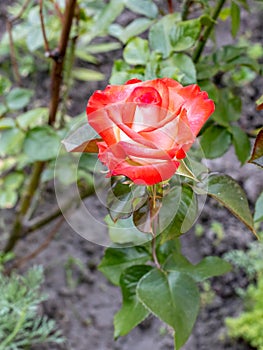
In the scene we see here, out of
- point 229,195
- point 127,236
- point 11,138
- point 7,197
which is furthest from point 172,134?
point 7,197

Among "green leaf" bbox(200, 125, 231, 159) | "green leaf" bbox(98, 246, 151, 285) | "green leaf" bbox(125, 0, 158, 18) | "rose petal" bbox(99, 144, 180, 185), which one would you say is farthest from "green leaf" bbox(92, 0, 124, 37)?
"rose petal" bbox(99, 144, 180, 185)

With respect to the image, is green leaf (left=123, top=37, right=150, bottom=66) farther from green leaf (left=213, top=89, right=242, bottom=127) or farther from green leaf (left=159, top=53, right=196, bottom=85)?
green leaf (left=213, top=89, right=242, bottom=127)

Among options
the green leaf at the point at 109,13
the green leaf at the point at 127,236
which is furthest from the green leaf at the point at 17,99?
the green leaf at the point at 127,236

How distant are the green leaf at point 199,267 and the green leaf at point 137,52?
27 cm

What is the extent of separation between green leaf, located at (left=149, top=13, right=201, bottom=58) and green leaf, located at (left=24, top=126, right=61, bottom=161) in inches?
11.3

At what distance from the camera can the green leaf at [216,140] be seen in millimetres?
787

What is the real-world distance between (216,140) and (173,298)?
0.94ft

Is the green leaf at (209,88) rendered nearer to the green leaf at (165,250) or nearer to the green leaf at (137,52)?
the green leaf at (137,52)

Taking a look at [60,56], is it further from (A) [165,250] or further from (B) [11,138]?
(A) [165,250]

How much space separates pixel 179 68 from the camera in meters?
0.69

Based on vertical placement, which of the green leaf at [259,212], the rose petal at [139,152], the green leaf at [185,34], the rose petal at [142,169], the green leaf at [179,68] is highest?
the rose petal at [139,152]

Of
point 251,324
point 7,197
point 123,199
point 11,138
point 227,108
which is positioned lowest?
point 251,324

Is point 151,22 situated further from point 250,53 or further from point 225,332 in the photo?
point 250,53

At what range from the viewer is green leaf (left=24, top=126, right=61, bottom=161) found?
Answer: 36.4 inches
